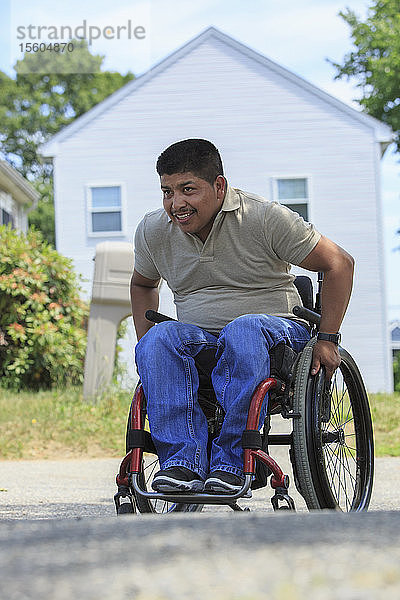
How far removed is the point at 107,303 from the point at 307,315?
5342mm

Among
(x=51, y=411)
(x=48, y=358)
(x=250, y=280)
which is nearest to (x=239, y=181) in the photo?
(x=48, y=358)

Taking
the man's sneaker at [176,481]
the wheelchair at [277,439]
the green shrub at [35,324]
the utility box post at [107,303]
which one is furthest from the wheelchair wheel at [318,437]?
the green shrub at [35,324]

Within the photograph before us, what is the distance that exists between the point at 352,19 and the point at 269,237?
20.3 metres

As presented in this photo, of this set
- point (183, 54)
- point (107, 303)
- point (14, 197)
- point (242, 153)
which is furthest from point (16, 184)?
point (107, 303)

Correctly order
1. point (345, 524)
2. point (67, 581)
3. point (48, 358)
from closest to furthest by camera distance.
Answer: point (67, 581) → point (345, 524) → point (48, 358)

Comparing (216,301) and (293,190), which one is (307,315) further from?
(293,190)

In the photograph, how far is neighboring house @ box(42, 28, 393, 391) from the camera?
1484cm

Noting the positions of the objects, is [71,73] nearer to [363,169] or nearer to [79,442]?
[363,169]

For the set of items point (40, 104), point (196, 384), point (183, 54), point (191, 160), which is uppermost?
point (40, 104)

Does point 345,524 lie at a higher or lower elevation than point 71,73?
lower

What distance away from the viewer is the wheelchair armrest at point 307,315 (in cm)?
299

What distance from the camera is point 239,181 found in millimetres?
15039

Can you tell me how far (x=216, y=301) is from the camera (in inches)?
122

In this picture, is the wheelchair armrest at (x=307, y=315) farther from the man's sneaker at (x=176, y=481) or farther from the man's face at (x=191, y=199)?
the man's sneaker at (x=176, y=481)
